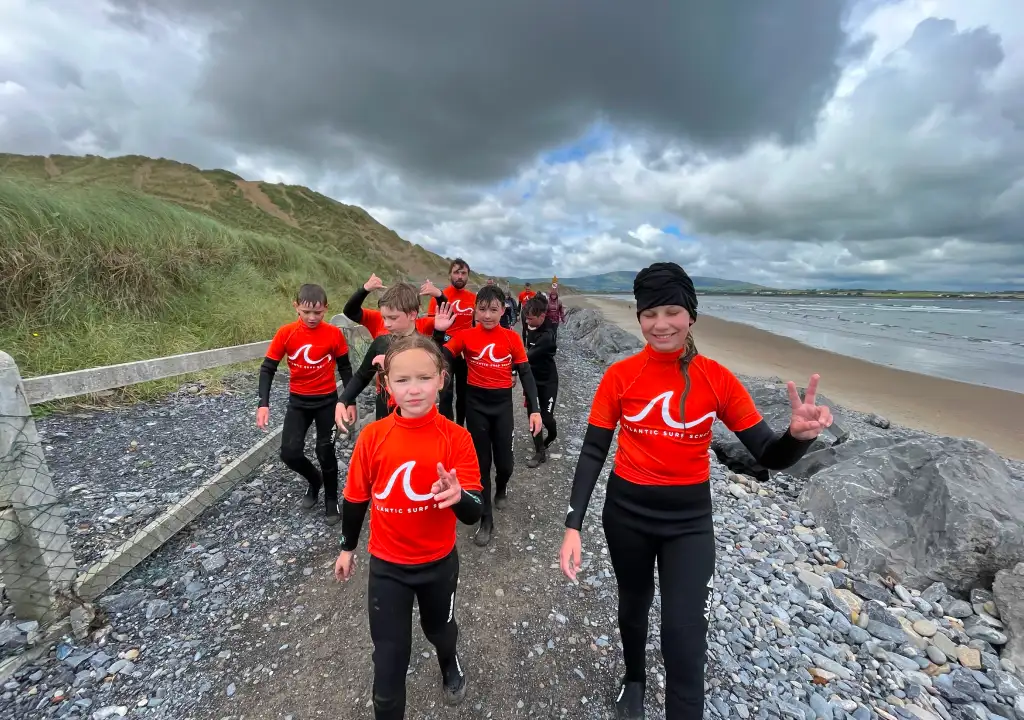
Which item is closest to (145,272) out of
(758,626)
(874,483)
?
(758,626)

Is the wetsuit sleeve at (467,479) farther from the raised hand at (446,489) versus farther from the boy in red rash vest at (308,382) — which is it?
the boy in red rash vest at (308,382)

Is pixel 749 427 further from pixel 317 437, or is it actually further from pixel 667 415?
pixel 317 437

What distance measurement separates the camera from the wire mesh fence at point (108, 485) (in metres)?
2.62

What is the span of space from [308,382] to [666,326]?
3830mm

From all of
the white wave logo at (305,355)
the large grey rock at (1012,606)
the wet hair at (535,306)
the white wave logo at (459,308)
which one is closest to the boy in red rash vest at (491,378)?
the white wave logo at (305,355)

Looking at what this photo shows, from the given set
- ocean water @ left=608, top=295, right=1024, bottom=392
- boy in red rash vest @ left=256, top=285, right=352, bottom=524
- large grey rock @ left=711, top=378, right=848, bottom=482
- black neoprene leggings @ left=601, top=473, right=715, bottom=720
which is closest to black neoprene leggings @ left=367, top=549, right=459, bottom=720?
black neoprene leggings @ left=601, top=473, right=715, bottom=720

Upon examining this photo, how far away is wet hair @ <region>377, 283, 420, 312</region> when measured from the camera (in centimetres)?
393

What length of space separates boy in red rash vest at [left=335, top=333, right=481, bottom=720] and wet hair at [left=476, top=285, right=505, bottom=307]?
2301 mm

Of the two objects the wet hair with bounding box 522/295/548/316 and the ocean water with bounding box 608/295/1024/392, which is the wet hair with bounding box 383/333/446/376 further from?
the ocean water with bounding box 608/295/1024/392

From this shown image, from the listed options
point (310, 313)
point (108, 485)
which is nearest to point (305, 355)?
point (310, 313)

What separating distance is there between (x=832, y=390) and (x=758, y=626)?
13429 mm

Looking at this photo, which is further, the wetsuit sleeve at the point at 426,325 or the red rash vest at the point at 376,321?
the red rash vest at the point at 376,321

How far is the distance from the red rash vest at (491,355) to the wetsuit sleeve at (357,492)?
7.64 ft

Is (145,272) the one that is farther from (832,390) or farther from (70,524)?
(832,390)
